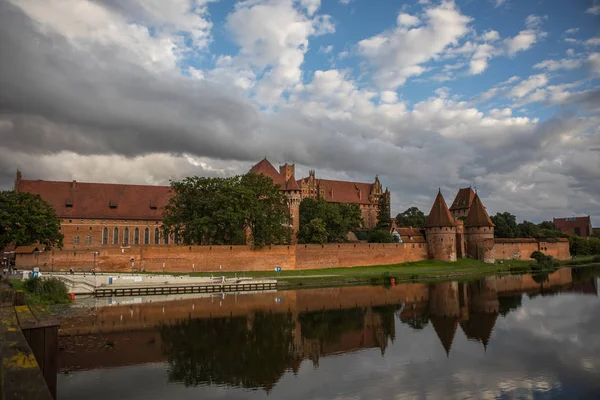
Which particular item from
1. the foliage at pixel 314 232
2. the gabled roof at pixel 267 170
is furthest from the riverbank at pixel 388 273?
the gabled roof at pixel 267 170

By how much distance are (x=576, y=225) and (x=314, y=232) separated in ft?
250

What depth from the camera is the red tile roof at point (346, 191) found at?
245 feet

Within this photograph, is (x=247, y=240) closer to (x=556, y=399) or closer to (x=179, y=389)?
(x=179, y=389)

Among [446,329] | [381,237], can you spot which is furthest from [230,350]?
[381,237]

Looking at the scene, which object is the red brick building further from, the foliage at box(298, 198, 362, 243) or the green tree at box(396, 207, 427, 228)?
the foliage at box(298, 198, 362, 243)

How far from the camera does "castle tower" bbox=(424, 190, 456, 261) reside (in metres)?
47.4

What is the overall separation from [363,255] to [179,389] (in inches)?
1331

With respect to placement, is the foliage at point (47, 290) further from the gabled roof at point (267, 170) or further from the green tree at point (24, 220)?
the gabled roof at point (267, 170)

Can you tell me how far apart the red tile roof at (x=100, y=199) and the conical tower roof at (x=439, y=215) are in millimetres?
27494

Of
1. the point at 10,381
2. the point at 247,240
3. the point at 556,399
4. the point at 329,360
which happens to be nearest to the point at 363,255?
the point at 247,240

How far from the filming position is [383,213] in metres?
72.2

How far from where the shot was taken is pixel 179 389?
1206 cm

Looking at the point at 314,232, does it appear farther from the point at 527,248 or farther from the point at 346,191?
the point at 346,191

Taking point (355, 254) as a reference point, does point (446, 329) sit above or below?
below
